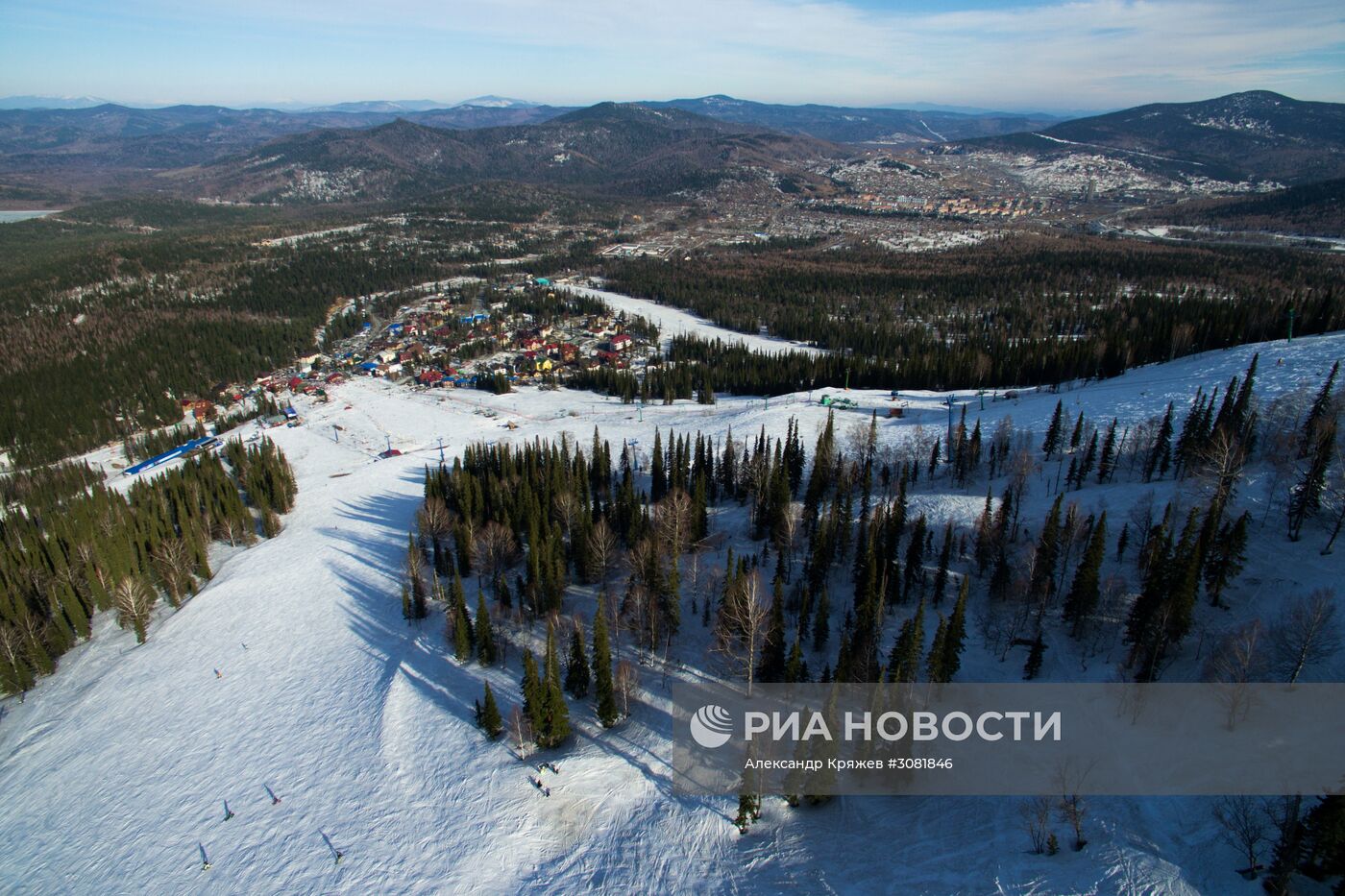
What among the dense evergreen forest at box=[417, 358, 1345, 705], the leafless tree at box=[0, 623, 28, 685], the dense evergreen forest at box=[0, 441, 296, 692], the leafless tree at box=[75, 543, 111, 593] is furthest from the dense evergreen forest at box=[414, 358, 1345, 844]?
the leafless tree at box=[0, 623, 28, 685]

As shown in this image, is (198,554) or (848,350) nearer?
(198,554)

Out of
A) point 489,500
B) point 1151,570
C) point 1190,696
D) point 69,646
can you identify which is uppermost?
point 1151,570

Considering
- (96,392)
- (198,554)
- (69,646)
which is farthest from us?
(96,392)

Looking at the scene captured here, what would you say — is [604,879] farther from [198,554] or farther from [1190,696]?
[198,554]

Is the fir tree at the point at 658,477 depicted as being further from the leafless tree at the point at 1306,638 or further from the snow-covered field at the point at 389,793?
the leafless tree at the point at 1306,638

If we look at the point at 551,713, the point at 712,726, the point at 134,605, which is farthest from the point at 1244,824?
→ the point at 134,605

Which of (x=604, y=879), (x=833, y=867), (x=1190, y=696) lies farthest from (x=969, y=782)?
(x=604, y=879)

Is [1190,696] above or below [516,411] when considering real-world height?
above

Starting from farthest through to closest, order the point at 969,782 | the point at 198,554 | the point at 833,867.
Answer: the point at 198,554 < the point at 969,782 < the point at 833,867
